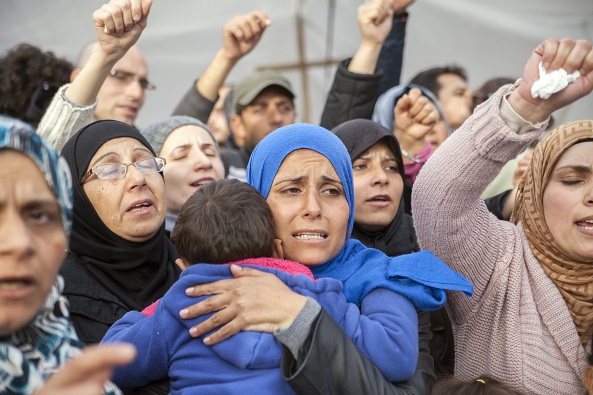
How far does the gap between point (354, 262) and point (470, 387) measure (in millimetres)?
547

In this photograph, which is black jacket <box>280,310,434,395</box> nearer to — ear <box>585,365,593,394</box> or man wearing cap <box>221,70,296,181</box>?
ear <box>585,365,593,394</box>

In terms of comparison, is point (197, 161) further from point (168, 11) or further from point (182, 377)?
point (168, 11)

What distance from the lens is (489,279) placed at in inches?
116

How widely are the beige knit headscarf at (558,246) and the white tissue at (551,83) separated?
0.48 m

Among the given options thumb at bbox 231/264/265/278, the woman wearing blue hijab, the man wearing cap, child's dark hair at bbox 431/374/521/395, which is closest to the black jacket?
the woman wearing blue hijab

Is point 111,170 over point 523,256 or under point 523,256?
over

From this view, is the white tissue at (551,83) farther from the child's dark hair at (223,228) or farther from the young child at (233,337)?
the child's dark hair at (223,228)

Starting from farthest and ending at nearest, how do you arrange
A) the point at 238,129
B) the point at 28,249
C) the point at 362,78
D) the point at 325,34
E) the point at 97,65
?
the point at 325,34, the point at 238,129, the point at 362,78, the point at 97,65, the point at 28,249

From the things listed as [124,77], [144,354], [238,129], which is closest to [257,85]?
[238,129]

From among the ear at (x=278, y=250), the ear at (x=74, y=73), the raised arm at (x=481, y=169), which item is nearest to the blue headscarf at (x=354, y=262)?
the ear at (x=278, y=250)

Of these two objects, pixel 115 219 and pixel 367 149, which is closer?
pixel 115 219

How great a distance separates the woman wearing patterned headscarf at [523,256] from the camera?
9.11 feet

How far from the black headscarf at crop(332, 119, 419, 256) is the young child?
3.93 feet

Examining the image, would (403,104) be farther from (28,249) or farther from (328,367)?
(28,249)
